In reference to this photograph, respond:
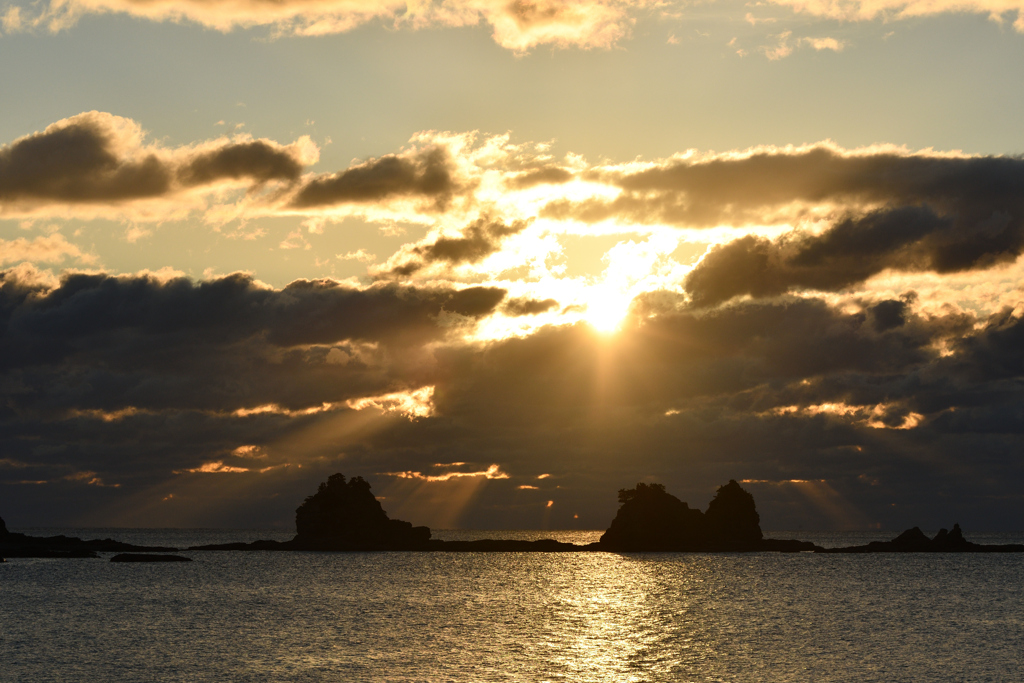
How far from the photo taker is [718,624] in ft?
302

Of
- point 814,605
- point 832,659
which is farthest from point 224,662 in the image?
point 814,605

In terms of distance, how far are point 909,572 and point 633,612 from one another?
337ft

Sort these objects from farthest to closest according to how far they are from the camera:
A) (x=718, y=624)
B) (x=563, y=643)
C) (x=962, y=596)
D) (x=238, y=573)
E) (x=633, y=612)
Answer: (x=238, y=573) < (x=962, y=596) < (x=633, y=612) < (x=718, y=624) < (x=563, y=643)

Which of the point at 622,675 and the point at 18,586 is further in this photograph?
the point at 18,586

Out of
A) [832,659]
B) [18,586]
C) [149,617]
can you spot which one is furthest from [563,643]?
[18,586]

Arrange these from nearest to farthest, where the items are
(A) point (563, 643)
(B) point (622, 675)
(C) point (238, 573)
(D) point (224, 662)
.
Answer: (B) point (622, 675), (D) point (224, 662), (A) point (563, 643), (C) point (238, 573)

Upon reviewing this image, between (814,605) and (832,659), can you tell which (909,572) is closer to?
(814,605)

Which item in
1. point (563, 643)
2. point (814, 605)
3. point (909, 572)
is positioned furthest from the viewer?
point (909, 572)

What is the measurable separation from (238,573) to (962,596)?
11507cm

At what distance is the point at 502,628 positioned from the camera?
3469 inches

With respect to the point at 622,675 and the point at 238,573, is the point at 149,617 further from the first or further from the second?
the point at 238,573

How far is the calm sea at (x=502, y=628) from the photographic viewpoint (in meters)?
64.6

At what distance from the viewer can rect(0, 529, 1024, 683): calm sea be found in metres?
64.6

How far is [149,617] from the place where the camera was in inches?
3730
